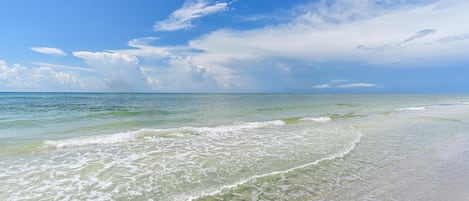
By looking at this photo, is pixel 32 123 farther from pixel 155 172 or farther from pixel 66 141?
pixel 155 172

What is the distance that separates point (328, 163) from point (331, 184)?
2012 mm

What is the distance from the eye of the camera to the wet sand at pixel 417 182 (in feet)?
18.4

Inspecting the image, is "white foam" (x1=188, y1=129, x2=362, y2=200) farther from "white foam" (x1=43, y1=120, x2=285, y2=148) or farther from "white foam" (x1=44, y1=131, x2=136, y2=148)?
"white foam" (x1=44, y1=131, x2=136, y2=148)

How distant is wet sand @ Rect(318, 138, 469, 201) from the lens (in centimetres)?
560

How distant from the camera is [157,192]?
605cm

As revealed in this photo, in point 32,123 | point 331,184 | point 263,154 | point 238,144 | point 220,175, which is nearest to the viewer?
point 331,184

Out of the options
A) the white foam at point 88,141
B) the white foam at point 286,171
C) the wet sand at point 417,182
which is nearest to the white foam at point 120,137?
the white foam at point 88,141

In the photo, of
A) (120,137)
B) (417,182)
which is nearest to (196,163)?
(417,182)

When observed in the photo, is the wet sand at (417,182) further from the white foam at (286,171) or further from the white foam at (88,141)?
the white foam at (88,141)

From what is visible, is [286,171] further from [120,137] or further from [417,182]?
[120,137]

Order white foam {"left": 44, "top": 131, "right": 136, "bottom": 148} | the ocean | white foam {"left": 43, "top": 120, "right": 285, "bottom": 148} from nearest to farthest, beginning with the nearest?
the ocean
white foam {"left": 44, "top": 131, "right": 136, "bottom": 148}
white foam {"left": 43, "top": 120, "right": 285, "bottom": 148}

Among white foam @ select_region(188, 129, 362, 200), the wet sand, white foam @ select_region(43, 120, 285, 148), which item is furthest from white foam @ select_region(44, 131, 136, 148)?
the wet sand

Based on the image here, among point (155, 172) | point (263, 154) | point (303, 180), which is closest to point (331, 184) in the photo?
point (303, 180)

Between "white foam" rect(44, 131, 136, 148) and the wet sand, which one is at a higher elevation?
the wet sand
